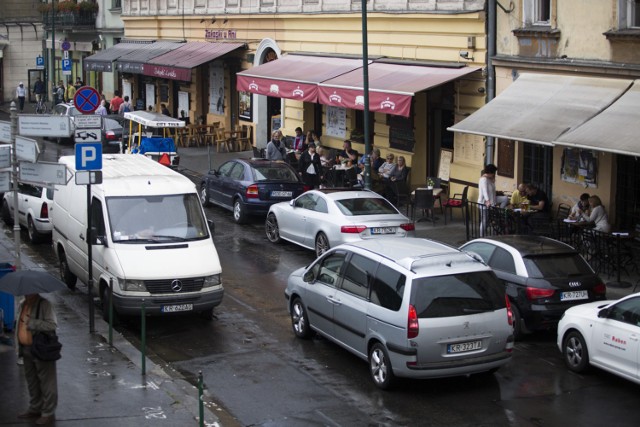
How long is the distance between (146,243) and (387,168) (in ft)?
39.3

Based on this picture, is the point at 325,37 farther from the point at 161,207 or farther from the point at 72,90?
the point at 72,90

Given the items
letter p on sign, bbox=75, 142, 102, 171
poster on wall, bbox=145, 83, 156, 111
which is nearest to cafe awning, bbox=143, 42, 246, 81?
poster on wall, bbox=145, 83, 156, 111

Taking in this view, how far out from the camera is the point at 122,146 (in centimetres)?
3528

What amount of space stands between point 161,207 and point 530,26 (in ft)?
34.1

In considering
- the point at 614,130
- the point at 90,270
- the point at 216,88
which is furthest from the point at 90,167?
the point at 216,88

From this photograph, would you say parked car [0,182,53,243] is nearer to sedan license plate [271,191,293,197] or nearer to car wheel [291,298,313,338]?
sedan license plate [271,191,293,197]

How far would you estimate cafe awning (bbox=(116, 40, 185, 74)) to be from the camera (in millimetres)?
43469

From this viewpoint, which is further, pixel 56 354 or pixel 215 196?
pixel 215 196

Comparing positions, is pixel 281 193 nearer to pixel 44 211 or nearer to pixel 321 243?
pixel 321 243

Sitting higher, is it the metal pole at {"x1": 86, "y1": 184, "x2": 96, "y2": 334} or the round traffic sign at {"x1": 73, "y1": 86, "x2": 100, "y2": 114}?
the round traffic sign at {"x1": 73, "y1": 86, "x2": 100, "y2": 114}

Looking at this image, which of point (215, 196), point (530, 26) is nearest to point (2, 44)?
point (215, 196)

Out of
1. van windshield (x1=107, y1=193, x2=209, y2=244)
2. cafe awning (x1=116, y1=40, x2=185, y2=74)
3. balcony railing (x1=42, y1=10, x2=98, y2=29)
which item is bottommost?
van windshield (x1=107, y1=193, x2=209, y2=244)

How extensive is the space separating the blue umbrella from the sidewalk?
56.4 inches

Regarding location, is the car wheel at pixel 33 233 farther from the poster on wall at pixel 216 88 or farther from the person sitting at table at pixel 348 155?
the poster on wall at pixel 216 88
